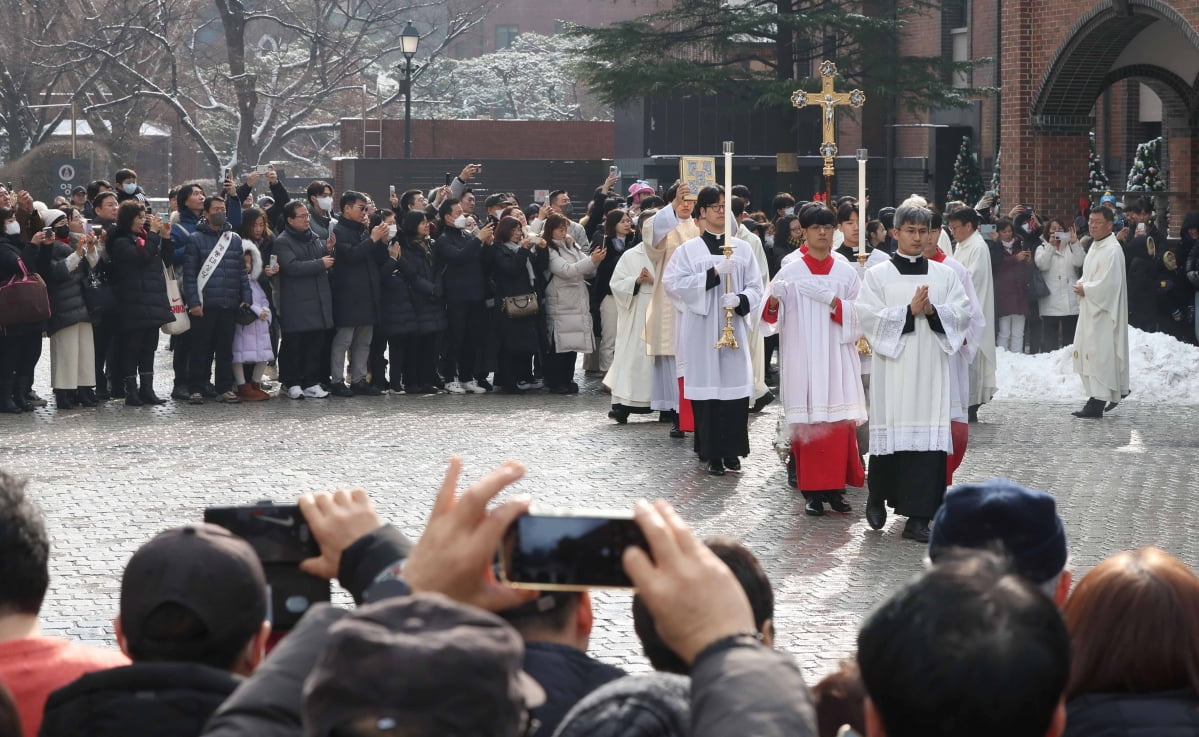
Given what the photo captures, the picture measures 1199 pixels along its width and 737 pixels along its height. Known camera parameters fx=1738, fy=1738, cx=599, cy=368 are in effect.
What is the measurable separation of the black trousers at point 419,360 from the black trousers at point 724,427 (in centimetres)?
591

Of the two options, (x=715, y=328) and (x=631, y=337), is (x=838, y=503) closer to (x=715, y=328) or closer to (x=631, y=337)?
(x=715, y=328)

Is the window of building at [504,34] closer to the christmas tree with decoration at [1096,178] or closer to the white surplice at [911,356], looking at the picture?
the christmas tree with decoration at [1096,178]

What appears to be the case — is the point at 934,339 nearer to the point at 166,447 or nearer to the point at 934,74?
the point at 166,447

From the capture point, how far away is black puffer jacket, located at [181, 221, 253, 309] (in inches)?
621

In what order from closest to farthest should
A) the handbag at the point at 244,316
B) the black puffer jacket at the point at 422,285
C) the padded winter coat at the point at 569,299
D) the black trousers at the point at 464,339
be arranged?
the handbag at the point at 244,316 < the black puffer jacket at the point at 422,285 < the padded winter coat at the point at 569,299 < the black trousers at the point at 464,339

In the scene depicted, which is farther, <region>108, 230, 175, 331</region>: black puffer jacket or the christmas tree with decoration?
the christmas tree with decoration

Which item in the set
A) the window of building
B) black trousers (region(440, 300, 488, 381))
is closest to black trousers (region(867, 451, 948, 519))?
black trousers (region(440, 300, 488, 381))

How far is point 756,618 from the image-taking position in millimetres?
3545

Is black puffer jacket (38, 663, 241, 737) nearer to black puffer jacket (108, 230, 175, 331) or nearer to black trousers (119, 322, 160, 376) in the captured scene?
black puffer jacket (108, 230, 175, 331)

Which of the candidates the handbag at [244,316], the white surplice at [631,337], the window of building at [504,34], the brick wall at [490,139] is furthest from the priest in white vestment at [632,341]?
the window of building at [504,34]

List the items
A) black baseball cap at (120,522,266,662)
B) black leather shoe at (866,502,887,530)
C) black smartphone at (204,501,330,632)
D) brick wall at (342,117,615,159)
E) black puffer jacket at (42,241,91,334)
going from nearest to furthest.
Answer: black baseball cap at (120,522,266,662), black smartphone at (204,501,330,632), black leather shoe at (866,502,887,530), black puffer jacket at (42,241,91,334), brick wall at (342,117,615,159)

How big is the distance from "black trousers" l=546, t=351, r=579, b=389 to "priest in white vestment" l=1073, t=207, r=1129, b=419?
5.06 meters

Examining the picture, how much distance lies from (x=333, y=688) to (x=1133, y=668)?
1.62 metres

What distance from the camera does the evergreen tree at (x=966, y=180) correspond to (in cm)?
3145
